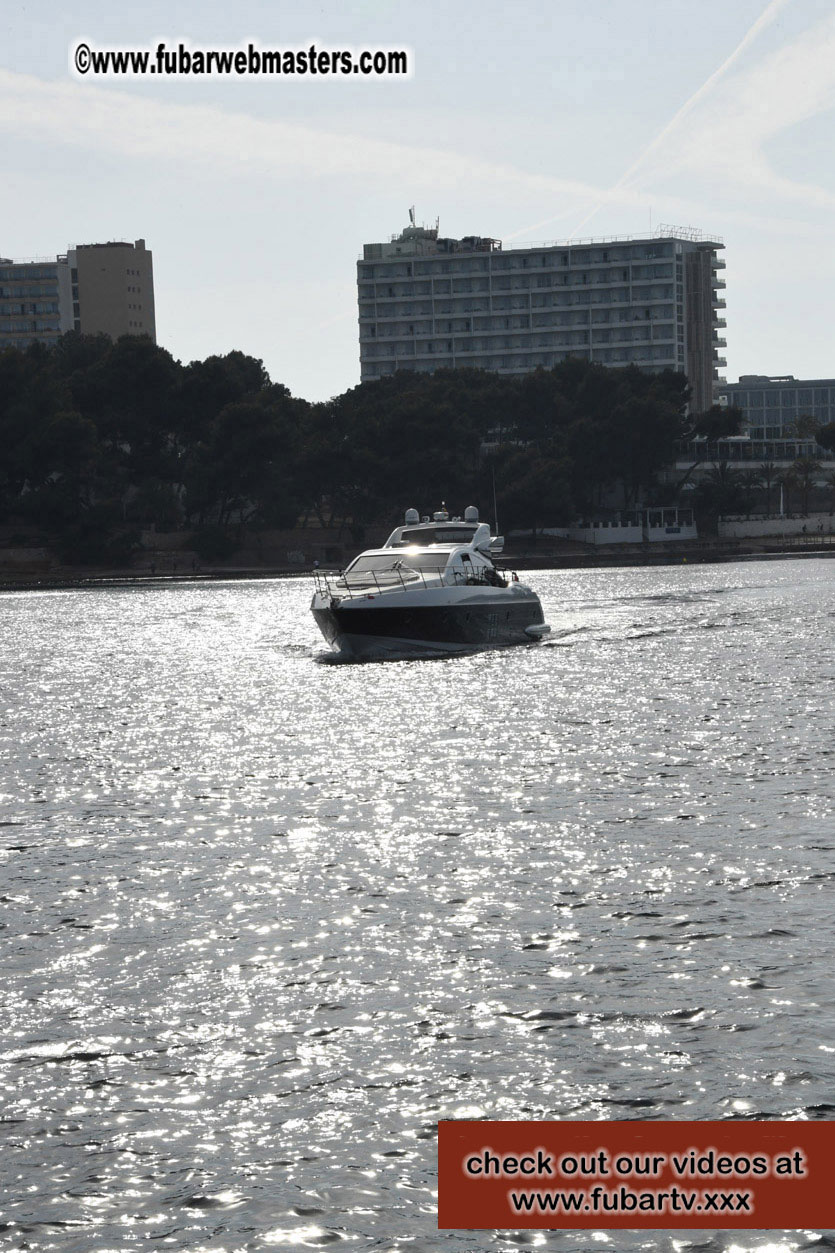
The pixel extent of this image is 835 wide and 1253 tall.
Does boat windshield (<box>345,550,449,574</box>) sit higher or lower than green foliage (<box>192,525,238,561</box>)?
lower

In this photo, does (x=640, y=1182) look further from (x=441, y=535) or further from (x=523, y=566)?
(x=523, y=566)

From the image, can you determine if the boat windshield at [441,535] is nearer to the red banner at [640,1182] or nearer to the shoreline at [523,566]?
the red banner at [640,1182]

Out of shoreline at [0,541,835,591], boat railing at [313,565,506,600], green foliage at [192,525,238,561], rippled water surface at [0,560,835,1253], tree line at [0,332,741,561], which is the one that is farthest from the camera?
green foliage at [192,525,238,561]

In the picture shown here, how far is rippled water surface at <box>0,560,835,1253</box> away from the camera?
389 inches

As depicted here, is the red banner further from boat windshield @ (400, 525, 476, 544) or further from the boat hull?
boat windshield @ (400, 525, 476, 544)

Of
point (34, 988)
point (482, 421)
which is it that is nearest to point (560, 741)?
point (34, 988)

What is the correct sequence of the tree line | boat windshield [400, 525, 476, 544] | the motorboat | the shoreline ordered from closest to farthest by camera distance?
the motorboat
boat windshield [400, 525, 476, 544]
the shoreline
the tree line

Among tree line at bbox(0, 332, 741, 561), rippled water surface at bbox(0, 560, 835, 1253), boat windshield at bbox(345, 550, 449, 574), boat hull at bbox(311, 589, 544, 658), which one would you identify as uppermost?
tree line at bbox(0, 332, 741, 561)

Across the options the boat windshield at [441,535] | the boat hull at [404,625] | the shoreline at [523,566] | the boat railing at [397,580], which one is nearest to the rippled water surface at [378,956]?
the boat hull at [404,625]

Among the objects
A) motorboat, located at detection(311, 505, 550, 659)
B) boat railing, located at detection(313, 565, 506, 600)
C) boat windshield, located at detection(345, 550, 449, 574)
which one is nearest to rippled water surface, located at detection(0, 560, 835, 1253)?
motorboat, located at detection(311, 505, 550, 659)

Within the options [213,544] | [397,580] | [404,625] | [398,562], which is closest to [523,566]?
[213,544]

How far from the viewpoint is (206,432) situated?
143625mm

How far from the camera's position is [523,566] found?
Answer: 150000mm

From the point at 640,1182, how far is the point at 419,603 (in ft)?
128
